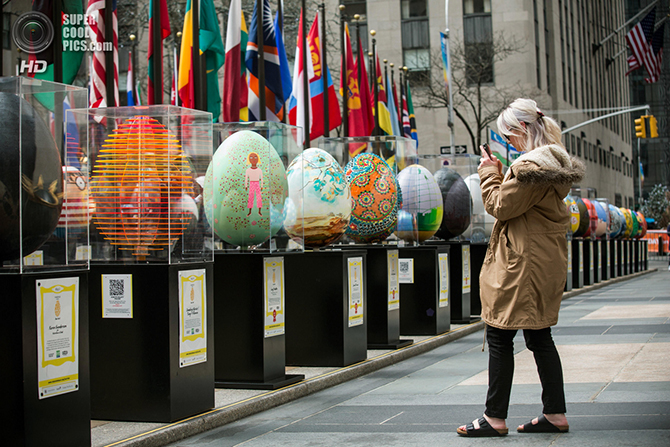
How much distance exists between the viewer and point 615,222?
28.0 meters

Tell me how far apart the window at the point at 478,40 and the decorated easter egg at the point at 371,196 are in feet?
99.9

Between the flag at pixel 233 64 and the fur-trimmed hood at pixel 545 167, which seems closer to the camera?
the fur-trimmed hood at pixel 545 167

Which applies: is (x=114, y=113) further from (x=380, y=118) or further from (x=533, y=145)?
(x=380, y=118)

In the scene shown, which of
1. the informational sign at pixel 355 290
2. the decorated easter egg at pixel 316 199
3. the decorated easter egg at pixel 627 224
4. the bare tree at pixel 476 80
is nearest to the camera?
the decorated easter egg at pixel 316 199

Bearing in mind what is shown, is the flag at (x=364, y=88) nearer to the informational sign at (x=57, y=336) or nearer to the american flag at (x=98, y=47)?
the american flag at (x=98, y=47)

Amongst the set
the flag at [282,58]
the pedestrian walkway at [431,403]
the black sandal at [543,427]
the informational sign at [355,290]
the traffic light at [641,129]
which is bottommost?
the pedestrian walkway at [431,403]

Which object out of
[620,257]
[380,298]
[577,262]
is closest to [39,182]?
[380,298]

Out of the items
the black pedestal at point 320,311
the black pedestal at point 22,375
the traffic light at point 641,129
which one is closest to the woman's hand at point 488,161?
the black pedestal at point 22,375

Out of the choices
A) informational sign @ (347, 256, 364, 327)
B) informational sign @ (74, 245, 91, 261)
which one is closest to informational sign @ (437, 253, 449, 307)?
informational sign @ (347, 256, 364, 327)

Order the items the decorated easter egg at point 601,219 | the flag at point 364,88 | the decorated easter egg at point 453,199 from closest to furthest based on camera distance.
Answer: the decorated easter egg at point 453,199 → the flag at point 364,88 → the decorated easter egg at point 601,219

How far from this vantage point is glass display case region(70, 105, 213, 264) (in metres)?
6.80

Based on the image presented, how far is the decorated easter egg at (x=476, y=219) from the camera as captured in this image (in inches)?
595

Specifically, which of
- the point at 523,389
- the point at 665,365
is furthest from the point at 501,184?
the point at 665,365

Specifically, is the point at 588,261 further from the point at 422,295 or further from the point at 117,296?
the point at 117,296
